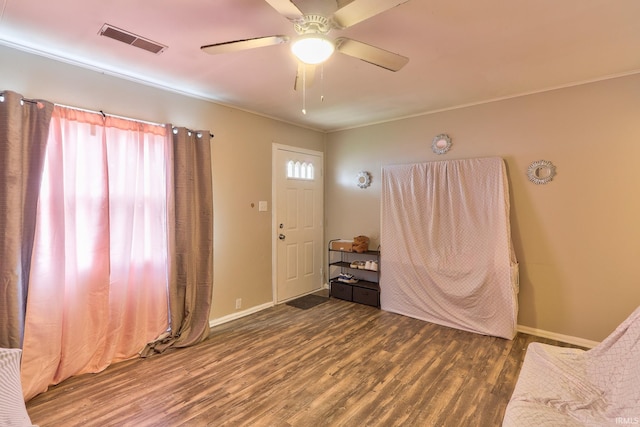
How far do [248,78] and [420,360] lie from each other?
297 centimetres

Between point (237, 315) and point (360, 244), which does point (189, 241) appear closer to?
point (237, 315)

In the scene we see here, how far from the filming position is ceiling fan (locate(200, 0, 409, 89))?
140 cm

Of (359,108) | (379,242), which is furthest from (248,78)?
(379,242)

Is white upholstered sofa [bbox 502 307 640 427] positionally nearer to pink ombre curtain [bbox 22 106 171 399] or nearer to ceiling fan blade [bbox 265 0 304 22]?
ceiling fan blade [bbox 265 0 304 22]

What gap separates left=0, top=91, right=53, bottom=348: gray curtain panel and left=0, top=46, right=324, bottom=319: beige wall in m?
0.28

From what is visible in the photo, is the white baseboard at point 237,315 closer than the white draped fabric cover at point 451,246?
No

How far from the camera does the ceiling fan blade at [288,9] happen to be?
1.38 m

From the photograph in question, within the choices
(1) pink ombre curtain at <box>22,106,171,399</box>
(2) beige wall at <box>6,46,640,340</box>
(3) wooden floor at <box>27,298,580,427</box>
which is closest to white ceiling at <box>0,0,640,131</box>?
(2) beige wall at <box>6,46,640,340</box>

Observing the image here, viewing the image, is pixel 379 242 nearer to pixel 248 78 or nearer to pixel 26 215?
pixel 248 78

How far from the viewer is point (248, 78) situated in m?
2.84

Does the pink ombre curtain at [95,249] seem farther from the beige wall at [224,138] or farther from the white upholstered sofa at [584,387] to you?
the white upholstered sofa at [584,387]

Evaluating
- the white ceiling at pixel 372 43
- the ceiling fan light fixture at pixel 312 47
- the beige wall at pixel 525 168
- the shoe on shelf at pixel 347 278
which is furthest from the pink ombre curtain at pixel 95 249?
the shoe on shelf at pixel 347 278

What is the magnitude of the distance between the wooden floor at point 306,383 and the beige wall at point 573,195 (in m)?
0.57

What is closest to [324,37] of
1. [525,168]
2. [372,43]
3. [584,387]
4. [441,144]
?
[372,43]
